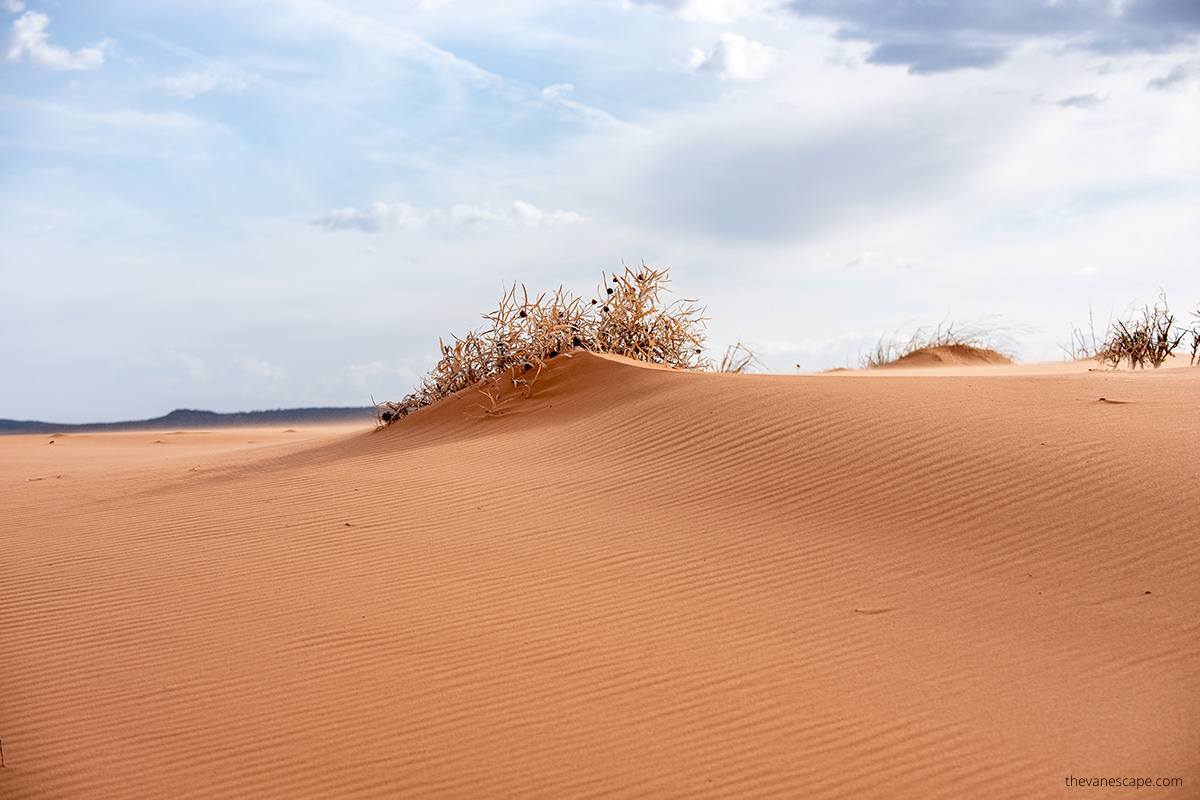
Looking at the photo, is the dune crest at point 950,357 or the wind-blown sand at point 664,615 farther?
the dune crest at point 950,357

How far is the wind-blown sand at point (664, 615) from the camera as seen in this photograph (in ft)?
9.64

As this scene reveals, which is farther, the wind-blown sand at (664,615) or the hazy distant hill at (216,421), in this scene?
the hazy distant hill at (216,421)

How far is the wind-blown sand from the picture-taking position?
294 centimetres

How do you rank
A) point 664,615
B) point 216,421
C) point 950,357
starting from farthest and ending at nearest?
point 216,421 → point 950,357 → point 664,615

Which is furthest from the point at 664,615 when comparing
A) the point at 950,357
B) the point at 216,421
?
the point at 216,421

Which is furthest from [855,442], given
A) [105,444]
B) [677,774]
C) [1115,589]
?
[105,444]

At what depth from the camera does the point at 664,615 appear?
12.7 feet

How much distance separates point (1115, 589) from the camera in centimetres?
385

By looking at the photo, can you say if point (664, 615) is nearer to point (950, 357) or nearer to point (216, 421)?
point (950, 357)

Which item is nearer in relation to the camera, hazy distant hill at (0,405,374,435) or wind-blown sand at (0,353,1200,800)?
wind-blown sand at (0,353,1200,800)

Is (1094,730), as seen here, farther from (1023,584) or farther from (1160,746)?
(1023,584)

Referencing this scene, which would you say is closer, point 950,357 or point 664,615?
point 664,615

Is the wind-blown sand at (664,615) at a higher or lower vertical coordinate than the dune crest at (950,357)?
lower

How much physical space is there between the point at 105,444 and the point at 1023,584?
626 inches
